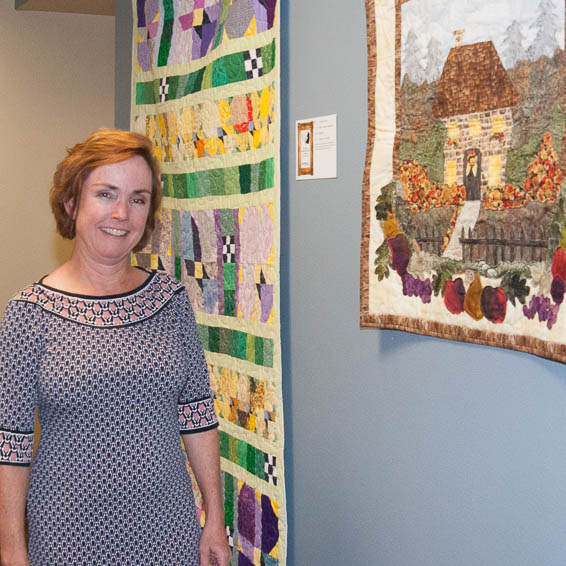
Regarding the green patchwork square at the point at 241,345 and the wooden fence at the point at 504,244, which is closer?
the wooden fence at the point at 504,244

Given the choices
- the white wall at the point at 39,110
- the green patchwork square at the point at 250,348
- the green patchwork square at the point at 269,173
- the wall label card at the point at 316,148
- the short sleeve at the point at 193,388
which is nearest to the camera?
the short sleeve at the point at 193,388

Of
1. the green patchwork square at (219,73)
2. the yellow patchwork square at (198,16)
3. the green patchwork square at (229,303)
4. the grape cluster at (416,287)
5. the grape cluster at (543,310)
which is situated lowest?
the green patchwork square at (229,303)

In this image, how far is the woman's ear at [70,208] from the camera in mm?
1768

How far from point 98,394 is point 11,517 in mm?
316

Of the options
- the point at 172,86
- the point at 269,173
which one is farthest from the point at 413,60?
the point at 172,86

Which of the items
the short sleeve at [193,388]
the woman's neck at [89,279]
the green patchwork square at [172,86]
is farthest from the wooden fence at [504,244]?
the green patchwork square at [172,86]

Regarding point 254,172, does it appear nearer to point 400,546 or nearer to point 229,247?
point 229,247

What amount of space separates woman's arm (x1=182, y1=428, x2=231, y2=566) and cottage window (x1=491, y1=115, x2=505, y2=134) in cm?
92

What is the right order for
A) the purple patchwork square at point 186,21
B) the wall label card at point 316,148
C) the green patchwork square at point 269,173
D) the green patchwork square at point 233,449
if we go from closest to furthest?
1. the wall label card at point 316,148
2. the green patchwork square at point 269,173
3. the green patchwork square at point 233,449
4. the purple patchwork square at point 186,21

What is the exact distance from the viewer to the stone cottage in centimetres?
148

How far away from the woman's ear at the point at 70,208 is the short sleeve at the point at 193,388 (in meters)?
0.30

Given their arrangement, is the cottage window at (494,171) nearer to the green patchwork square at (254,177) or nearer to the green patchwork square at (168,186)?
the green patchwork square at (254,177)

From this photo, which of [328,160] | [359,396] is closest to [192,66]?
[328,160]

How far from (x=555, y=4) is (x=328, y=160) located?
76 cm
